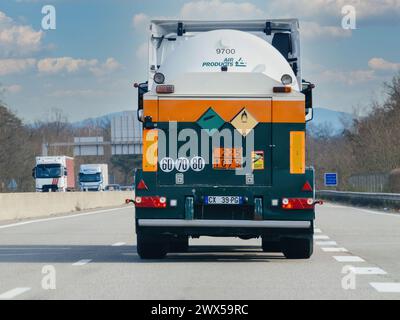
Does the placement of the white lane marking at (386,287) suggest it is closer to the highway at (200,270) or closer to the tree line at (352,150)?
the highway at (200,270)

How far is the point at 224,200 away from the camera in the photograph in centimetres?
1628

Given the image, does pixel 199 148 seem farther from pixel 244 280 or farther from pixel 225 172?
pixel 244 280

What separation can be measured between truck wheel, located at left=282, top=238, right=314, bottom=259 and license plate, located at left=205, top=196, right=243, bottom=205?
1.36m

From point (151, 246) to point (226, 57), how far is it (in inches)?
124

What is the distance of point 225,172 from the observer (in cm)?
1628

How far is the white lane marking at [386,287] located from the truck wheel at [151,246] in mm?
Result: 4599

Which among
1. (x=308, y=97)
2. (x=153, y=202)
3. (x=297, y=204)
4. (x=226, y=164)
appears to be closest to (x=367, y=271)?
(x=297, y=204)

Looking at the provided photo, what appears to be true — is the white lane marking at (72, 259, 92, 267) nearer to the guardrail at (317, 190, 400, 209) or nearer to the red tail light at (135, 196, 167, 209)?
the red tail light at (135, 196, 167, 209)

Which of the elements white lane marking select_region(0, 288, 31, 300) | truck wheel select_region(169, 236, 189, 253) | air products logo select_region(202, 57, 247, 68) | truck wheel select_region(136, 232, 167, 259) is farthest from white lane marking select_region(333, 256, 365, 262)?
white lane marking select_region(0, 288, 31, 300)

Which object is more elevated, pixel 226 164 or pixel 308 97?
pixel 308 97

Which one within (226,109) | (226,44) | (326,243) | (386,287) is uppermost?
(226,44)

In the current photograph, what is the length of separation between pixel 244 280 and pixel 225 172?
299cm

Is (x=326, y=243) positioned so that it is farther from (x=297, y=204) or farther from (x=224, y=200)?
(x=224, y=200)
